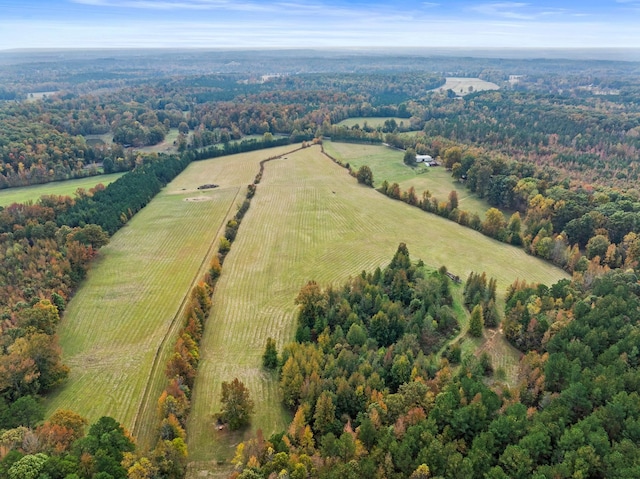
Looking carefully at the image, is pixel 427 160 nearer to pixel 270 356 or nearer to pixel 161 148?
pixel 161 148

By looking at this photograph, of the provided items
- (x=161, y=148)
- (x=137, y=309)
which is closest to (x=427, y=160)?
(x=161, y=148)

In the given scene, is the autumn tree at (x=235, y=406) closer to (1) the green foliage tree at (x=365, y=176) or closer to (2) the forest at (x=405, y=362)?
(2) the forest at (x=405, y=362)

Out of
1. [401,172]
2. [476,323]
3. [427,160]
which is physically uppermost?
[427,160]

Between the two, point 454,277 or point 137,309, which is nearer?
point 137,309

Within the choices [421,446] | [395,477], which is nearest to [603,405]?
[421,446]

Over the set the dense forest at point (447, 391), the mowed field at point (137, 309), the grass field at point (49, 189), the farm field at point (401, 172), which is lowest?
the mowed field at point (137, 309)

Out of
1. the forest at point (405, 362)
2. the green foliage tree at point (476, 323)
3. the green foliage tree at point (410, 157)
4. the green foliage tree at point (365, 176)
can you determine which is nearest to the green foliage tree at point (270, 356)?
the forest at point (405, 362)

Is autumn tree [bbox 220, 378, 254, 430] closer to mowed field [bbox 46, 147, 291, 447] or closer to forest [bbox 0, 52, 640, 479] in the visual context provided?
forest [bbox 0, 52, 640, 479]

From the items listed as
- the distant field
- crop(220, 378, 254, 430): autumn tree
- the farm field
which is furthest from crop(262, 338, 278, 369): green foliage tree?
the distant field
